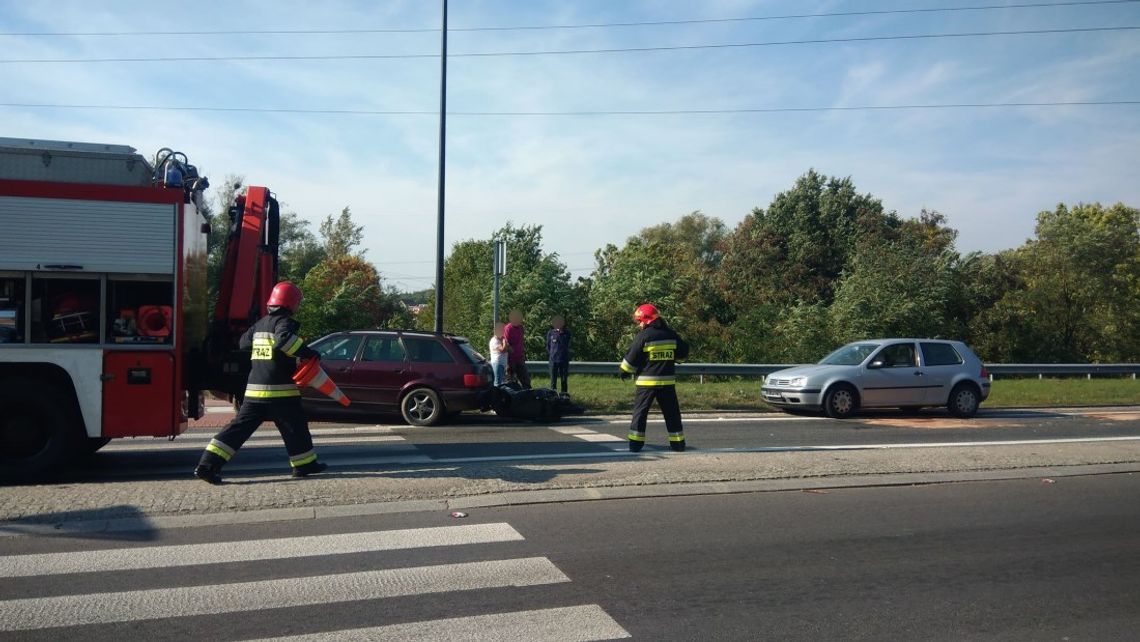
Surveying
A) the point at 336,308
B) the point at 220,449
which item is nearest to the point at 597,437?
the point at 220,449

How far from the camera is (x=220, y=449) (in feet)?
26.8

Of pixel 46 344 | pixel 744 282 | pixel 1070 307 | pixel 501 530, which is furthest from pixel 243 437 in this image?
pixel 744 282

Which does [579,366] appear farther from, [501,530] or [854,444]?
[501,530]

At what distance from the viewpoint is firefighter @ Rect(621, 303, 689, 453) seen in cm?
1042

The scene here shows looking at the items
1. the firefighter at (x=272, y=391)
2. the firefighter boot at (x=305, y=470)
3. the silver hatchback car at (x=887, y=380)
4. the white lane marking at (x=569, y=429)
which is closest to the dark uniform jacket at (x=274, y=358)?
the firefighter at (x=272, y=391)

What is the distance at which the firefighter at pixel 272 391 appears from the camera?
26.9 ft

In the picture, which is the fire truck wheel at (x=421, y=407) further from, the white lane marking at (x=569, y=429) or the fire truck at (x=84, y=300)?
the fire truck at (x=84, y=300)

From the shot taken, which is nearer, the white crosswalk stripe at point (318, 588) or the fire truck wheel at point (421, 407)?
the white crosswalk stripe at point (318, 588)

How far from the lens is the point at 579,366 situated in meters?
21.9

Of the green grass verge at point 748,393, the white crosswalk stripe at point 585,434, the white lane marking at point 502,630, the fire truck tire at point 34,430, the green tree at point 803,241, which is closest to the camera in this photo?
the white lane marking at point 502,630

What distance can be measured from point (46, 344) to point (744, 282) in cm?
4418

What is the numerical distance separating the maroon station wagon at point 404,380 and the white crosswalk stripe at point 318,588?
7.34m

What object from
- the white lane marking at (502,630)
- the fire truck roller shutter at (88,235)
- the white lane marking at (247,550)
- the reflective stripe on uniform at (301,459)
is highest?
the fire truck roller shutter at (88,235)

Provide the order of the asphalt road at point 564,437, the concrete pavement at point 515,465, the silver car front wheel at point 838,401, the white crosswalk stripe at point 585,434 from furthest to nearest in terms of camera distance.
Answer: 1. the silver car front wheel at point 838,401
2. the white crosswalk stripe at point 585,434
3. the asphalt road at point 564,437
4. the concrete pavement at point 515,465
